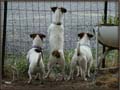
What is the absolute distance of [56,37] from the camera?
673 centimetres

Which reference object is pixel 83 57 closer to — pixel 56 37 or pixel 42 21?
pixel 56 37

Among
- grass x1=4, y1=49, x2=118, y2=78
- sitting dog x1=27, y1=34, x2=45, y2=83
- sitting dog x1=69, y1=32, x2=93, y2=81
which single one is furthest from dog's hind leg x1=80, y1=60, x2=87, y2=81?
sitting dog x1=27, y1=34, x2=45, y2=83

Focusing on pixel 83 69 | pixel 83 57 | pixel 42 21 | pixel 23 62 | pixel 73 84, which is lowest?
pixel 73 84

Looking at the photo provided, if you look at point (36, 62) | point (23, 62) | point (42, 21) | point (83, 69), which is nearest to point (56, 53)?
point (36, 62)

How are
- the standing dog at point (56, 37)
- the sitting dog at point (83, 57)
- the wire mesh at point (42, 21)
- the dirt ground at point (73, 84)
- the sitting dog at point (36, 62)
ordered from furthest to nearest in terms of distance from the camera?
the wire mesh at point (42, 21) < the standing dog at point (56, 37) < the sitting dog at point (83, 57) < the sitting dog at point (36, 62) < the dirt ground at point (73, 84)

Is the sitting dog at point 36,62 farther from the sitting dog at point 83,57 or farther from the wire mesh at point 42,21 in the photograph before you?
the wire mesh at point 42,21

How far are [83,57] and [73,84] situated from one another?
486 millimetres

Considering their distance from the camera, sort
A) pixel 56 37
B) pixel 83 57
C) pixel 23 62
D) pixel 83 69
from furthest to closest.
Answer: pixel 23 62 < pixel 56 37 < pixel 83 69 < pixel 83 57

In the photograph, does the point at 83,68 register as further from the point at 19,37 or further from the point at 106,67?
the point at 19,37

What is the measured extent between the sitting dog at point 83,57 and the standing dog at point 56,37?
22 cm

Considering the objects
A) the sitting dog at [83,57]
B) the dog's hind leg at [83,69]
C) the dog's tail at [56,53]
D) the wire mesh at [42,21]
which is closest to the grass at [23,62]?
the wire mesh at [42,21]

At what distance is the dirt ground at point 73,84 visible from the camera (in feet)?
19.1

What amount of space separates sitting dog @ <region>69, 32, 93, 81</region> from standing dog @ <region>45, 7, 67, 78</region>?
0.22 meters

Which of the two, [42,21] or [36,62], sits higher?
[42,21]
